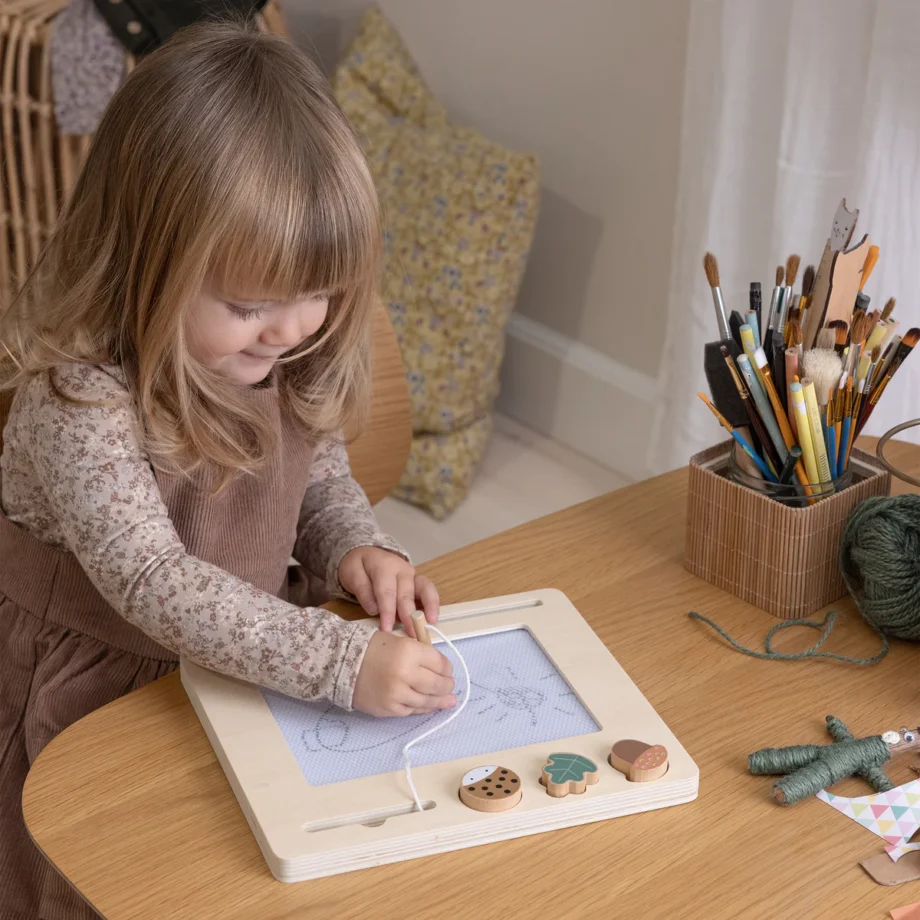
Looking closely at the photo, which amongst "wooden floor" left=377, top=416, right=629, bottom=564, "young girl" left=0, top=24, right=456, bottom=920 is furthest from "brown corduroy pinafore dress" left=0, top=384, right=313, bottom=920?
"wooden floor" left=377, top=416, right=629, bottom=564

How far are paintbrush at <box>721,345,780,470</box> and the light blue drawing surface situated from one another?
23 cm

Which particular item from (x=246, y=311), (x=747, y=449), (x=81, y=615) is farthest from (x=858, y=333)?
(x=81, y=615)

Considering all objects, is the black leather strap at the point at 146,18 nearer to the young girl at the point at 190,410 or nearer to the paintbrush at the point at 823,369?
the young girl at the point at 190,410

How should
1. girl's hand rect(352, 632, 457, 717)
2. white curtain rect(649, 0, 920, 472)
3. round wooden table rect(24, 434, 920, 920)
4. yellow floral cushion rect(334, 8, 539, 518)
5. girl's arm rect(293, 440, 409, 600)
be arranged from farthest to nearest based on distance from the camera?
yellow floral cushion rect(334, 8, 539, 518)
white curtain rect(649, 0, 920, 472)
girl's arm rect(293, 440, 409, 600)
girl's hand rect(352, 632, 457, 717)
round wooden table rect(24, 434, 920, 920)

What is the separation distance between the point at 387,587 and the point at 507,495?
1186 mm

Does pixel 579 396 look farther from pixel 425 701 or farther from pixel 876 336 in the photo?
pixel 425 701

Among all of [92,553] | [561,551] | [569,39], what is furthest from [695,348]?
[92,553]

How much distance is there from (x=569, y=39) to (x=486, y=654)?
1.30 metres

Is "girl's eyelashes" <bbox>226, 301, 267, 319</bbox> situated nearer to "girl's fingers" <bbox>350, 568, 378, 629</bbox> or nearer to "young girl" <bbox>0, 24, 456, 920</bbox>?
"young girl" <bbox>0, 24, 456, 920</bbox>

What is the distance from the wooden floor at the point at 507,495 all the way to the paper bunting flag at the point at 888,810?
1.24 metres

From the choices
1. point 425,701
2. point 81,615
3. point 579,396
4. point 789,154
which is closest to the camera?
point 425,701

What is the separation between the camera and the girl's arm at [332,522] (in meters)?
1.01

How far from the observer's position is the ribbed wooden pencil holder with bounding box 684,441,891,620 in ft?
2.98

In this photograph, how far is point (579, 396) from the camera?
83.5 inches
